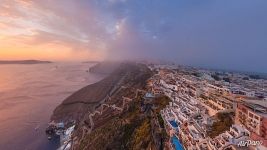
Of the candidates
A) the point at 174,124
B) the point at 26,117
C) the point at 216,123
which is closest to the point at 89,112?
the point at 26,117

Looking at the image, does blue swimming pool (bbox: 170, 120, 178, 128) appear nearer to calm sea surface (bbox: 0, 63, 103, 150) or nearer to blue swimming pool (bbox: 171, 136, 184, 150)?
blue swimming pool (bbox: 171, 136, 184, 150)

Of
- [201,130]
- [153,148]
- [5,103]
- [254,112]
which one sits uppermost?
[254,112]

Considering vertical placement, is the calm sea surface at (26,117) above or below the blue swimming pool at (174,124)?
below

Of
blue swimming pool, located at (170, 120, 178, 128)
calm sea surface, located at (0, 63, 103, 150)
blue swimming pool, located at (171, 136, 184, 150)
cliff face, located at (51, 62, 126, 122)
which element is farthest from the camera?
cliff face, located at (51, 62, 126, 122)

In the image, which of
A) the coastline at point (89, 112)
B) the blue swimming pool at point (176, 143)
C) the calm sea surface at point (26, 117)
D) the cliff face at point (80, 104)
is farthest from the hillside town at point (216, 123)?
the cliff face at point (80, 104)

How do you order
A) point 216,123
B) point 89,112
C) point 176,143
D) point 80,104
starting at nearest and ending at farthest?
point 176,143 < point 216,123 < point 89,112 < point 80,104

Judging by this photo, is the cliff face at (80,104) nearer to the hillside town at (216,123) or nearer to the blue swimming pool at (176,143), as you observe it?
the hillside town at (216,123)

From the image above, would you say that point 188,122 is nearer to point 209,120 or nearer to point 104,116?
point 209,120

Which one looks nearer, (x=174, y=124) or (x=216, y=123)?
(x=216, y=123)

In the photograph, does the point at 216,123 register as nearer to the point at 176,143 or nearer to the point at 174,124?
the point at 174,124

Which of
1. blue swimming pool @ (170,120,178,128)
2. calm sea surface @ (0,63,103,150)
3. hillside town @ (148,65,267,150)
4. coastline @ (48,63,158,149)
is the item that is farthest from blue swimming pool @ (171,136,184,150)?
calm sea surface @ (0,63,103,150)

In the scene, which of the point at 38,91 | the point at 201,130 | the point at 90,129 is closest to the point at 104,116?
the point at 90,129
